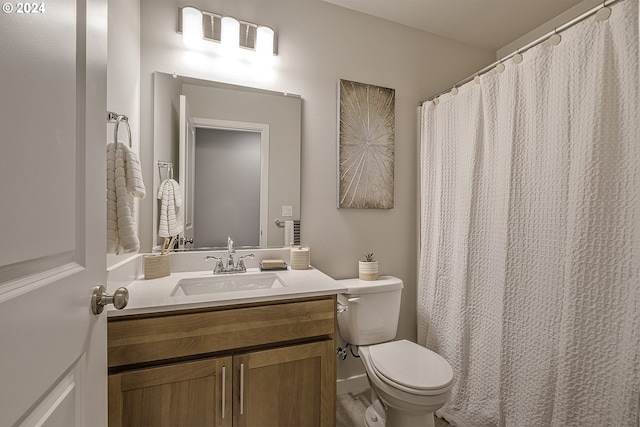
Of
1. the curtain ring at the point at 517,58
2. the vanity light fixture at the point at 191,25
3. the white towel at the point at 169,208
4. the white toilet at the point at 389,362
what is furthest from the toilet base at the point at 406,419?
the vanity light fixture at the point at 191,25

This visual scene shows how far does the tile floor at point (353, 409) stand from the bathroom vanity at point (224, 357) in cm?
46

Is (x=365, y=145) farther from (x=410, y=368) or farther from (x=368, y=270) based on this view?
(x=410, y=368)

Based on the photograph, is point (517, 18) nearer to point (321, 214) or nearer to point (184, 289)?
point (321, 214)

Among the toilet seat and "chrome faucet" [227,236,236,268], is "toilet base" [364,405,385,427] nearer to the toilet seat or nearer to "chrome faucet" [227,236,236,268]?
the toilet seat

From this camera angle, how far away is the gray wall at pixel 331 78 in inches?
59.5

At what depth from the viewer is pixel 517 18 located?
1907mm

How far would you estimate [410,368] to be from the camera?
1369 mm

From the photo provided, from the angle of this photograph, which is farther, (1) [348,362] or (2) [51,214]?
(1) [348,362]

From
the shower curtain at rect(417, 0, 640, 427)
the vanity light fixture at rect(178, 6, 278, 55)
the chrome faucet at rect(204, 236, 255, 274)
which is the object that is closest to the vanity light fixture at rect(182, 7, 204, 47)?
the vanity light fixture at rect(178, 6, 278, 55)

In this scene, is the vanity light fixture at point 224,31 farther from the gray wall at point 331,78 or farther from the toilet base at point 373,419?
the toilet base at point 373,419

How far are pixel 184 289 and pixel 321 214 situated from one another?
897 millimetres

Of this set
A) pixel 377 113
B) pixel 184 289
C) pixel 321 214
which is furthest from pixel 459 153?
pixel 184 289

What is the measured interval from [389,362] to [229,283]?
92 centimetres

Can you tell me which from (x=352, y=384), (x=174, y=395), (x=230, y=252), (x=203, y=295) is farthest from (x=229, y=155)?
(x=352, y=384)
